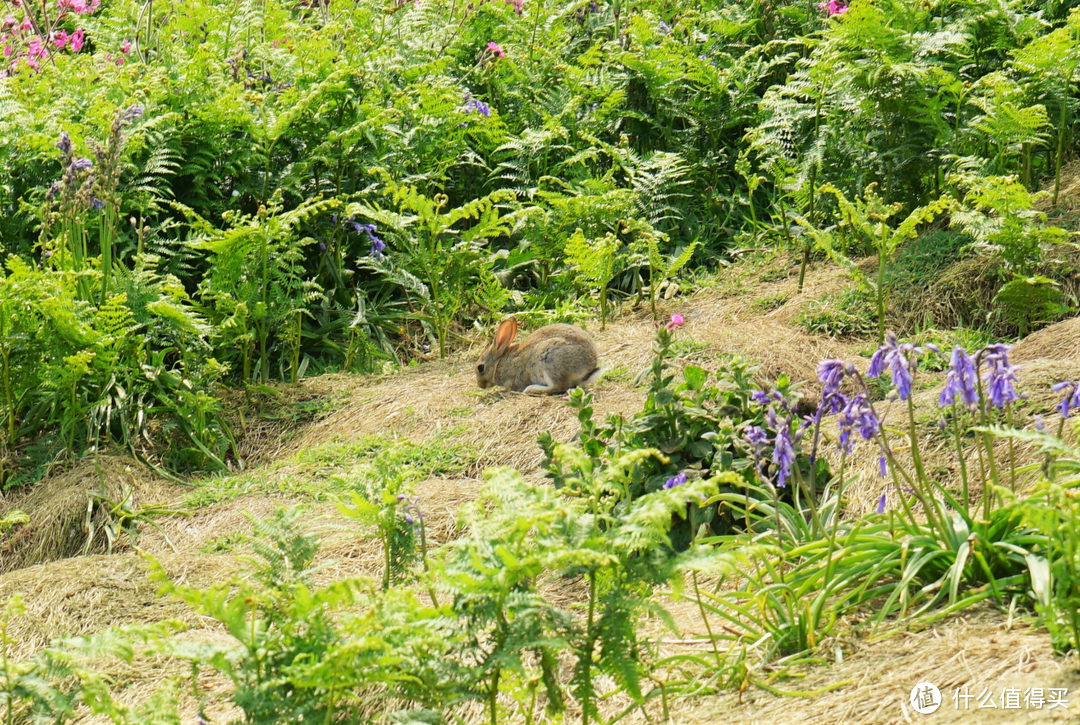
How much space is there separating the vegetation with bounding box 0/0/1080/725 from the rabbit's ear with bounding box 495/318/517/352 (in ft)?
2.50

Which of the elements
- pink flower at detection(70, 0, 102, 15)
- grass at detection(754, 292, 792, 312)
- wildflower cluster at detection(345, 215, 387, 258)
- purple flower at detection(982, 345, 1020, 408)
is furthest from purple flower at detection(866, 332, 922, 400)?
pink flower at detection(70, 0, 102, 15)

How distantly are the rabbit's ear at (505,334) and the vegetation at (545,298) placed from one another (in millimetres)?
761

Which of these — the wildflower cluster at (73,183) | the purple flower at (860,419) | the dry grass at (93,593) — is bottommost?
the dry grass at (93,593)

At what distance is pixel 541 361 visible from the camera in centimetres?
635

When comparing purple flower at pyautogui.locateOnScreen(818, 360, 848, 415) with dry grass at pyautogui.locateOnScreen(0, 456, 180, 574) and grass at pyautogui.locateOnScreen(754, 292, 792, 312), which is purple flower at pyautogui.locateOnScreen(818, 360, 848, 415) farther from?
grass at pyautogui.locateOnScreen(754, 292, 792, 312)

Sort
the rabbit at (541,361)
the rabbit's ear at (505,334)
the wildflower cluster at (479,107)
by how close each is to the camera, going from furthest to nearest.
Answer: the wildflower cluster at (479,107), the rabbit's ear at (505,334), the rabbit at (541,361)

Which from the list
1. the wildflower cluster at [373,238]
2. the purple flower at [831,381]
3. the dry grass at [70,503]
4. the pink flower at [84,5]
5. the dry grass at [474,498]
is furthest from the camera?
the pink flower at [84,5]

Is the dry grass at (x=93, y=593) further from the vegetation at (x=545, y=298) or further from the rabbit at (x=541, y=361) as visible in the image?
the rabbit at (x=541, y=361)

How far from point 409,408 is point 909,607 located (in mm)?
3487

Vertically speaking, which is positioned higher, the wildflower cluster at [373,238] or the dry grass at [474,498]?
the wildflower cluster at [373,238]

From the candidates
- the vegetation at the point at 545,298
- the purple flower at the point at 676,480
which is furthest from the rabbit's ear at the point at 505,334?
the purple flower at the point at 676,480

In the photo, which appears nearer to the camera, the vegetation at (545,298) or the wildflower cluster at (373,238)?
the vegetation at (545,298)

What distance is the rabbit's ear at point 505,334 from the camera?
255 inches

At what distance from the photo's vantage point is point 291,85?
26.3ft
